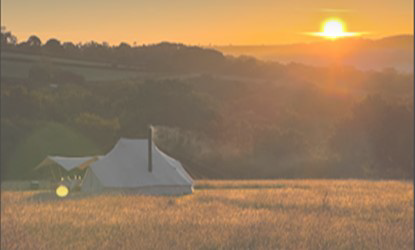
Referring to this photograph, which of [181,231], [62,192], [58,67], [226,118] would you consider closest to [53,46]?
[181,231]

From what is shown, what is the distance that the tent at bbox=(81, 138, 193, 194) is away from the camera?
31562 millimetres

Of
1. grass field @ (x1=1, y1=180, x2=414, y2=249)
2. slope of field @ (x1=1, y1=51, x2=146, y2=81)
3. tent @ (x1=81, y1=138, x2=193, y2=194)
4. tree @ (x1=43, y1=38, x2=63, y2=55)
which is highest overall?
tree @ (x1=43, y1=38, x2=63, y2=55)

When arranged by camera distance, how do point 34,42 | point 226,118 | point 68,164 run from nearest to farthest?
point 34,42
point 68,164
point 226,118

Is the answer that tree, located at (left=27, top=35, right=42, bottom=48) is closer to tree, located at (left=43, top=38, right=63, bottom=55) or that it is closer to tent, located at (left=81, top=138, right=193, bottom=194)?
tree, located at (left=43, top=38, right=63, bottom=55)

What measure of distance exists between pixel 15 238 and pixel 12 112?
458 inches

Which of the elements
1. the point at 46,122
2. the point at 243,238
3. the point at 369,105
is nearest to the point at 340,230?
the point at 243,238

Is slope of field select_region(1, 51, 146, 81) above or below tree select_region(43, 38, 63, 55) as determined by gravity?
below

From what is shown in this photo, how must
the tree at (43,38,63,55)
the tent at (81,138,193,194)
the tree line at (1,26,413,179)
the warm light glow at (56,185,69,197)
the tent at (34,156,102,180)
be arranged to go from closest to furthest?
the tree at (43,38,63,55) < the tree line at (1,26,413,179) < the warm light glow at (56,185,69,197) < the tent at (81,138,193,194) < the tent at (34,156,102,180)

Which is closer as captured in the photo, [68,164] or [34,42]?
[34,42]

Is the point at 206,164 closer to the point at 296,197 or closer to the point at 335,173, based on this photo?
the point at 335,173

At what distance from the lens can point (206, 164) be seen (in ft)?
160

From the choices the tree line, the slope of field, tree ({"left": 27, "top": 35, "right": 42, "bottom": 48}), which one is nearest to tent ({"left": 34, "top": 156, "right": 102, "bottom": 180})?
the tree line

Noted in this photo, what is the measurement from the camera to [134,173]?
32.4m

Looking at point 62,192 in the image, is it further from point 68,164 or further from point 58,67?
point 58,67
